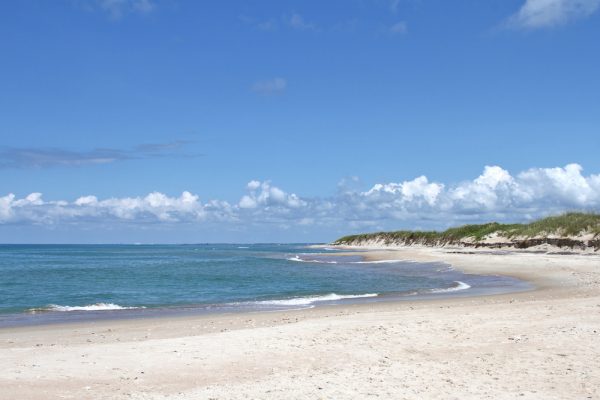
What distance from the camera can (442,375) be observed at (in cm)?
1084

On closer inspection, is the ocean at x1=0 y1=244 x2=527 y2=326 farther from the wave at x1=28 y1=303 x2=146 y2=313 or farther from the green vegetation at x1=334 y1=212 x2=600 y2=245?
the green vegetation at x1=334 y1=212 x2=600 y2=245

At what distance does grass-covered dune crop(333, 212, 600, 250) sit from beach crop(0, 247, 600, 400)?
4764 centimetres

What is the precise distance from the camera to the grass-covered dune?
63.2 metres

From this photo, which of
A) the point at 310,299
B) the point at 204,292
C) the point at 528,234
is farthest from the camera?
the point at 528,234

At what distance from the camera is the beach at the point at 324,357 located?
10.0 meters

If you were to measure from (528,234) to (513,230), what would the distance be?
7.48 m

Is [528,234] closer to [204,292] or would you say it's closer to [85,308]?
[204,292]

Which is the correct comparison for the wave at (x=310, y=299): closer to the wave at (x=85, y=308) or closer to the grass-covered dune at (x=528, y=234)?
the wave at (x=85, y=308)

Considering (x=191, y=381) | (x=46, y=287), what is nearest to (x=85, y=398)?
(x=191, y=381)

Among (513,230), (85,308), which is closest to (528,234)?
(513,230)

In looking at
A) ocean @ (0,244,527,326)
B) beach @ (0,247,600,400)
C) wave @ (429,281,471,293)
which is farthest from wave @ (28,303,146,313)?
wave @ (429,281,471,293)

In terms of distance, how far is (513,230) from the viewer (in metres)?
82.2

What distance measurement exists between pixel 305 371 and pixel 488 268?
1539 inches

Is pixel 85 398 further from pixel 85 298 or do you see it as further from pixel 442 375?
pixel 85 298
